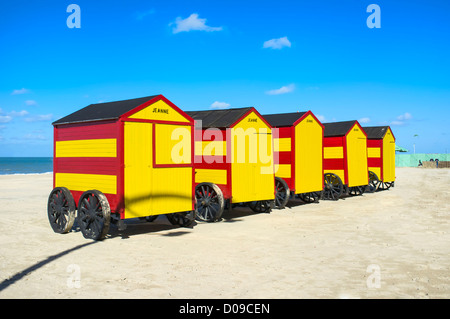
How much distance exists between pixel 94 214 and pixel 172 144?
2769 mm

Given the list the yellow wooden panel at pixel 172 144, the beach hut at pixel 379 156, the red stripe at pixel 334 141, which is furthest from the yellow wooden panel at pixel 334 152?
the yellow wooden panel at pixel 172 144

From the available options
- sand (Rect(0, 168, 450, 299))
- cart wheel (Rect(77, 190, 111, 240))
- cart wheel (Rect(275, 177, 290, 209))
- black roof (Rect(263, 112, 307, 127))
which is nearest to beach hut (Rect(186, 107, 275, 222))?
sand (Rect(0, 168, 450, 299))

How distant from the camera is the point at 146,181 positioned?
1085cm

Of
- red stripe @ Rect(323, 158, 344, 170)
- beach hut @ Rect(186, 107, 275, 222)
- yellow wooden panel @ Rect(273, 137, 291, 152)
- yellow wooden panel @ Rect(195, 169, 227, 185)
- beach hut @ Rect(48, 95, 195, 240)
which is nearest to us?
beach hut @ Rect(48, 95, 195, 240)

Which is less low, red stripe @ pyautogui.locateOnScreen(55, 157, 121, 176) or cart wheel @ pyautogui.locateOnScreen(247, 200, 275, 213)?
red stripe @ pyautogui.locateOnScreen(55, 157, 121, 176)

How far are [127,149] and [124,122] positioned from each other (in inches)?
26.3

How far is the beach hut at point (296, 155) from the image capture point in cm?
1722

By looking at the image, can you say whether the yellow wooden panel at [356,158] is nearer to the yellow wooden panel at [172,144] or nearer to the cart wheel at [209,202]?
the cart wheel at [209,202]

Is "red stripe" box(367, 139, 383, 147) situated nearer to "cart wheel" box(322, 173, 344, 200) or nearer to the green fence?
"cart wheel" box(322, 173, 344, 200)

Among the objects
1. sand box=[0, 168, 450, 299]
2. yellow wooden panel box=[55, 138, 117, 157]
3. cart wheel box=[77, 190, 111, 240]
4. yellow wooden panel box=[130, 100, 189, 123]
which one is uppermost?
yellow wooden panel box=[130, 100, 189, 123]

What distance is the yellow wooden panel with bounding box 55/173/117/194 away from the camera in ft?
34.4

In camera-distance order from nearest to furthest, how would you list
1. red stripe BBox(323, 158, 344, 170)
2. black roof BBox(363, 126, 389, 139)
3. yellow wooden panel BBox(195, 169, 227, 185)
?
yellow wooden panel BBox(195, 169, 227, 185), red stripe BBox(323, 158, 344, 170), black roof BBox(363, 126, 389, 139)

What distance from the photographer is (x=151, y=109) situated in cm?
1095
